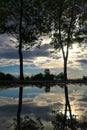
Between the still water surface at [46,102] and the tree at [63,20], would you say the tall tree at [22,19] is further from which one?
the still water surface at [46,102]

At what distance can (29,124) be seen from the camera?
12422 mm

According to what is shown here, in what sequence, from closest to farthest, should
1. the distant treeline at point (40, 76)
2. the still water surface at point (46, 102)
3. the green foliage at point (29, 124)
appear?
the green foliage at point (29, 124)
the still water surface at point (46, 102)
the distant treeline at point (40, 76)

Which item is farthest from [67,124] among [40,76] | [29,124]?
[40,76]

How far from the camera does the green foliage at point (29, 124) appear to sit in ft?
38.2

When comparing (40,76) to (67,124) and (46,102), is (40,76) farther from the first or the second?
(67,124)

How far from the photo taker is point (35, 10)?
5634cm

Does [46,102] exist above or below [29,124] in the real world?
below

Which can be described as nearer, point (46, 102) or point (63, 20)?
point (46, 102)

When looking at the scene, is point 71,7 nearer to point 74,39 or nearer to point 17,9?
point 74,39

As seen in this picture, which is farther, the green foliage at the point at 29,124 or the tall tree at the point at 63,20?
the tall tree at the point at 63,20

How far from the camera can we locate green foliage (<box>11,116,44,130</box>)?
1166 centimetres

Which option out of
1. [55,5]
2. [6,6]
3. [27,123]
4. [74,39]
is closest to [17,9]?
[6,6]

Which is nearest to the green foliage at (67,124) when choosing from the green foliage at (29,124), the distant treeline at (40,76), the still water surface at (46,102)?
the green foliage at (29,124)

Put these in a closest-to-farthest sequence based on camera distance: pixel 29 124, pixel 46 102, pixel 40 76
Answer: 1. pixel 29 124
2. pixel 46 102
3. pixel 40 76
